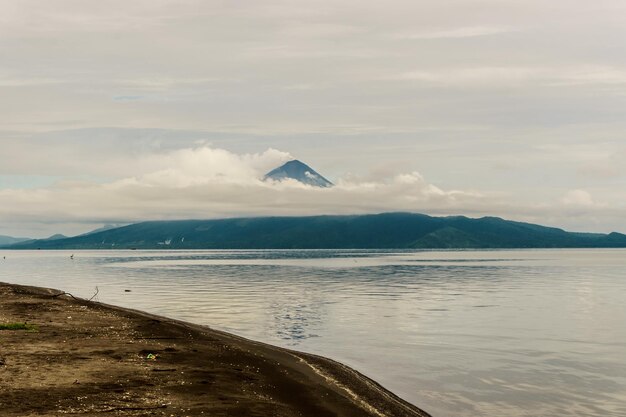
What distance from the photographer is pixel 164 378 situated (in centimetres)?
2734

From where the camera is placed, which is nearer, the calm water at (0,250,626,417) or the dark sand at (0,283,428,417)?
the dark sand at (0,283,428,417)

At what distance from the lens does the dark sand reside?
22828 millimetres

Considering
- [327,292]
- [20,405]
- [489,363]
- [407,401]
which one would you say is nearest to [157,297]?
[327,292]

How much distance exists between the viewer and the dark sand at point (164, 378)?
74.9ft

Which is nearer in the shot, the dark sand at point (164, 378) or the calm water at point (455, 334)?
the dark sand at point (164, 378)

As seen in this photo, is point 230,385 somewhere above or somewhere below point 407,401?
above

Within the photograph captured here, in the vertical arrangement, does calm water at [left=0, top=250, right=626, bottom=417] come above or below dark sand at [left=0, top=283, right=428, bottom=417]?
below

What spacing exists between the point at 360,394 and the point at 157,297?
72939 mm

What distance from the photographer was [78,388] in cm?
2445

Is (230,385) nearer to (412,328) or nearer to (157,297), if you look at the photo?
(412,328)

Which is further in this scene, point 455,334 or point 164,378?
point 455,334

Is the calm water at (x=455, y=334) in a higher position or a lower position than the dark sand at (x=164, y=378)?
lower

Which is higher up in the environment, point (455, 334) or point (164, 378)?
point (164, 378)

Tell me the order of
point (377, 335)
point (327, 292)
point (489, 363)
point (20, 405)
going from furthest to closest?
point (327, 292)
point (377, 335)
point (489, 363)
point (20, 405)
